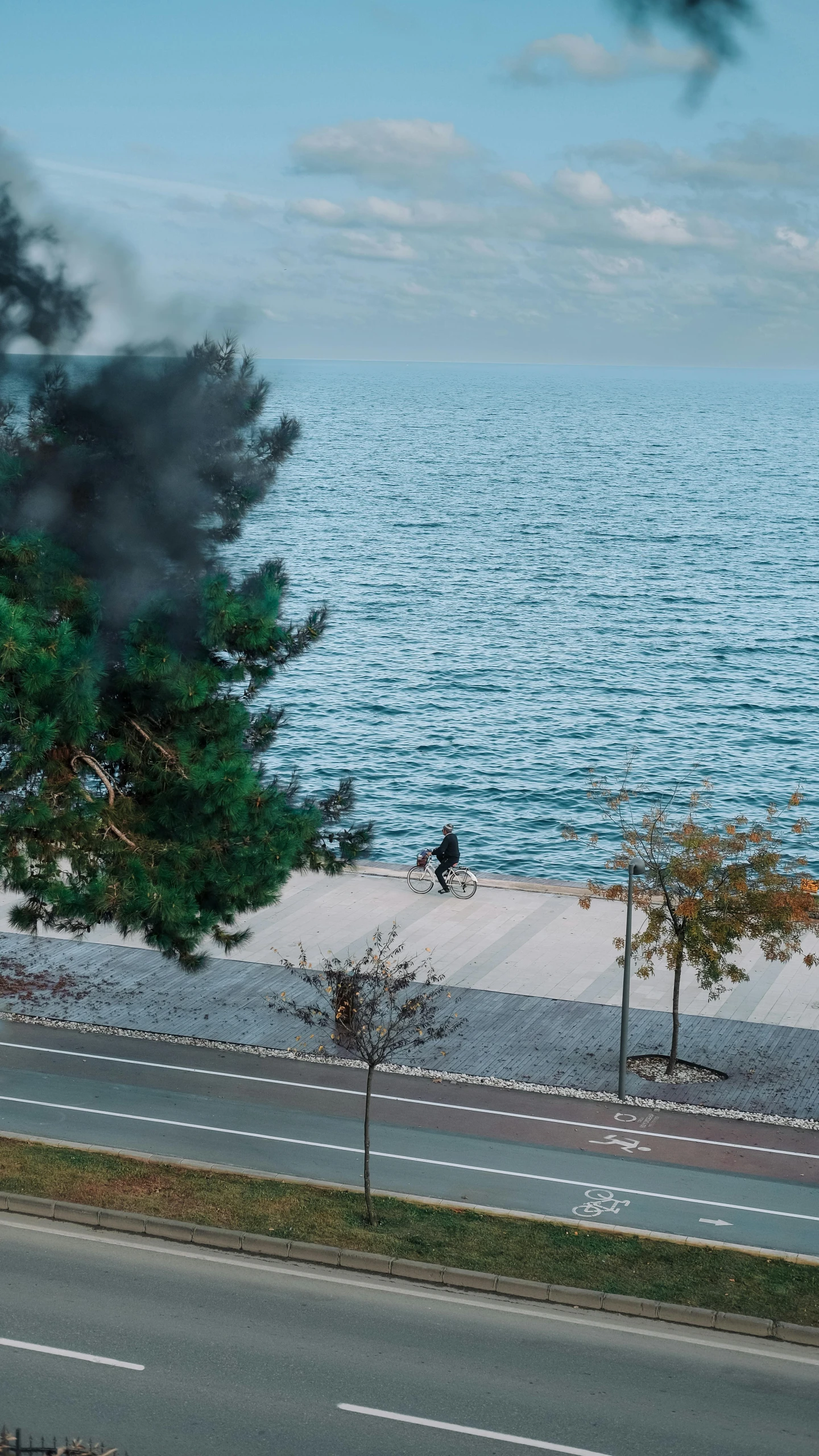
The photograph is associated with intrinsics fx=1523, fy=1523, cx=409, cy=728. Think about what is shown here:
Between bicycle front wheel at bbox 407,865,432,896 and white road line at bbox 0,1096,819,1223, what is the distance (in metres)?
12.0

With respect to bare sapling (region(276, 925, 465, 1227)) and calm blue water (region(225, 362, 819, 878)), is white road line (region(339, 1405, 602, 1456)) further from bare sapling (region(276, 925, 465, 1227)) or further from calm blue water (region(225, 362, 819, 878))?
calm blue water (region(225, 362, 819, 878))

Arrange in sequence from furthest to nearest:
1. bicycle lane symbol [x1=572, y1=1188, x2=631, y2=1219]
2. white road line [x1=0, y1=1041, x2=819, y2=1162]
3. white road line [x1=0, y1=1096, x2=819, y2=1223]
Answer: white road line [x1=0, y1=1041, x2=819, y2=1162]
white road line [x1=0, y1=1096, x2=819, y2=1223]
bicycle lane symbol [x1=572, y1=1188, x2=631, y2=1219]

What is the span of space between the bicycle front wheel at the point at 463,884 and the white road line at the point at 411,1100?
9.90 meters

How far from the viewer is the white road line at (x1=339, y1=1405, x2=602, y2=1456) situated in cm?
1294

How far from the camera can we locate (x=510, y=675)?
189 feet

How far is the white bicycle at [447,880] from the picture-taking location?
32125 mm

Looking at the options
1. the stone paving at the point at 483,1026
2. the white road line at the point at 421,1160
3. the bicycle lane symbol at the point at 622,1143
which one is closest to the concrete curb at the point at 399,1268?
the white road line at the point at 421,1160

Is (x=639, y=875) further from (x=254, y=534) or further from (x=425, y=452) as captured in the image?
(x=425, y=452)

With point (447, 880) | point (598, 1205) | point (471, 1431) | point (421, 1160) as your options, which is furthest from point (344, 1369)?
point (447, 880)

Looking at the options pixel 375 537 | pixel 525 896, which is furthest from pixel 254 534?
pixel 525 896

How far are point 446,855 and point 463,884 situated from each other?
935 millimetres

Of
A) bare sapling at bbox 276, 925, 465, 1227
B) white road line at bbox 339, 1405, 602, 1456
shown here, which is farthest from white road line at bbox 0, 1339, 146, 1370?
bare sapling at bbox 276, 925, 465, 1227

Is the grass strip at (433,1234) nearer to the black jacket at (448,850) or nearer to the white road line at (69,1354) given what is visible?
the white road line at (69,1354)

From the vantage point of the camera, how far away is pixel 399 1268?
16578 mm
